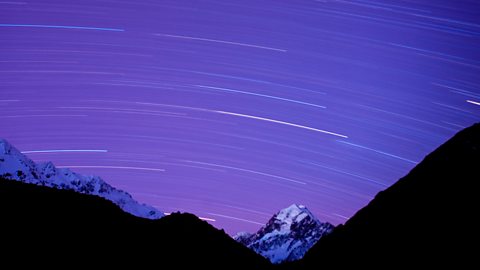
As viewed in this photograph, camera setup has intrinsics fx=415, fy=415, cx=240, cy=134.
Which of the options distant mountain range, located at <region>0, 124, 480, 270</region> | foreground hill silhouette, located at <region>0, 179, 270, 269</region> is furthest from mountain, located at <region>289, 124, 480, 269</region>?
foreground hill silhouette, located at <region>0, 179, 270, 269</region>

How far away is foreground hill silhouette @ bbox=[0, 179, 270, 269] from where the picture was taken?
90.5ft

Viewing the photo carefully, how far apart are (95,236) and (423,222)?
24847mm

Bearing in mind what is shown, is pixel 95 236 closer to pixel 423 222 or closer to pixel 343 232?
pixel 343 232

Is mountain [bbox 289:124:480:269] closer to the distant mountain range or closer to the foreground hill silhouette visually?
the distant mountain range

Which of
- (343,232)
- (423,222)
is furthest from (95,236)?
(423,222)

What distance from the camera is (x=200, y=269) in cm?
3503

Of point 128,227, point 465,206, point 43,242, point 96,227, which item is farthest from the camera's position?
point 128,227

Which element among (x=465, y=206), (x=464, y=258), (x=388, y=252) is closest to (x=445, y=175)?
(x=465, y=206)

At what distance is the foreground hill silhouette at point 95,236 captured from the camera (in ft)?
90.5

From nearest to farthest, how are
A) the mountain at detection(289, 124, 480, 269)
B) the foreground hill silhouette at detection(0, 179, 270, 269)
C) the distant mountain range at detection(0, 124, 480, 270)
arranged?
the mountain at detection(289, 124, 480, 269) → the distant mountain range at detection(0, 124, 480, 270) → the foreground hill silhouette at detection(0, 179, 270, 269)

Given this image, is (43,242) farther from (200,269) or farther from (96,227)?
(200,269)

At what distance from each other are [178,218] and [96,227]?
1374 centimetres

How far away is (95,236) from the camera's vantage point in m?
34.0

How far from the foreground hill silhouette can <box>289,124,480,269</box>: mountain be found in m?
11.5
